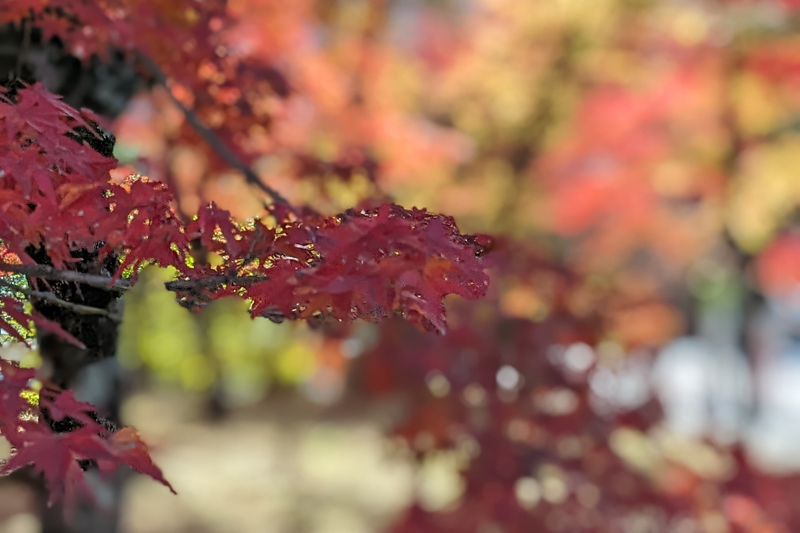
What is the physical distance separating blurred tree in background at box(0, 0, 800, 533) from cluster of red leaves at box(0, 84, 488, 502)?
188 millimetres

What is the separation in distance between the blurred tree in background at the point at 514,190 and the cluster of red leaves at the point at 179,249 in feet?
0.62

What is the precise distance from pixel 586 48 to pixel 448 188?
50.8 inches

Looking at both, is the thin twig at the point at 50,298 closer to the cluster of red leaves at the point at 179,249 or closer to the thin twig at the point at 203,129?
the cluster of red leaves at the point at 179,249

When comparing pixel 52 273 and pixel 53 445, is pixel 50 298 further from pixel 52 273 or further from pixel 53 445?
pixel 53 445

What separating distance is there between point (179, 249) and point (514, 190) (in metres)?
3.98

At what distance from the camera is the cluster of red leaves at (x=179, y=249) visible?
1.01 m

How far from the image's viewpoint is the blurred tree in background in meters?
2.32

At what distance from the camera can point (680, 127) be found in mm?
5734

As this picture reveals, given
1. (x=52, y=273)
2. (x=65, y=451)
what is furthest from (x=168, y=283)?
(x=65, y=451)

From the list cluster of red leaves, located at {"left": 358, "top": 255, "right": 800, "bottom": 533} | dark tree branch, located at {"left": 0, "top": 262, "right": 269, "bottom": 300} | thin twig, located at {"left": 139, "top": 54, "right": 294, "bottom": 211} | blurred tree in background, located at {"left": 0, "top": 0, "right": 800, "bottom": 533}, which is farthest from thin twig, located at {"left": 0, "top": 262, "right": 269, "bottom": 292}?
cluster of red leaves, located at {"left": 358, "top": 255, "right": 800, "bottom": 533}

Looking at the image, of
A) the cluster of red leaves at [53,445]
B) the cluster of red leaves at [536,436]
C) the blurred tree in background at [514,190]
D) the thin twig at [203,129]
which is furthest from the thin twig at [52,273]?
the cluster of red leaves at [536,436]

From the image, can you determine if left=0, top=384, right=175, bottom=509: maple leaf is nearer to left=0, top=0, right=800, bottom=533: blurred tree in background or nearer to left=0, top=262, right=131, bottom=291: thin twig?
left=0, top=262, right=131, bottom=291: thin twig

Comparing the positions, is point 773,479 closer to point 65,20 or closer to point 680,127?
point 680,127

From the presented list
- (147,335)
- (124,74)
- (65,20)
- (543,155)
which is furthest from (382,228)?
(147,335)
